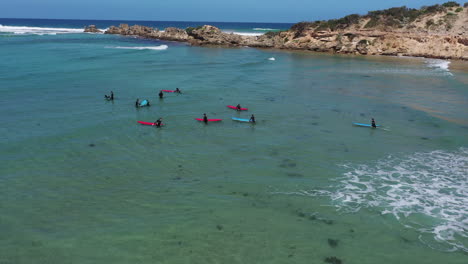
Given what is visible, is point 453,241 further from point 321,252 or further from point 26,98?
point 26,98

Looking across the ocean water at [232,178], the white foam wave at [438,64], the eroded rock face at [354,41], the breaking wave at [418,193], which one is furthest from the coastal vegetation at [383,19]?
the breaking wave at [418,193]

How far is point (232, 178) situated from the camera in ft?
69.5

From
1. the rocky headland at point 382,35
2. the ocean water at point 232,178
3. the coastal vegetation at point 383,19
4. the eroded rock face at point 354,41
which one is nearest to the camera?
the ocean water at point 232,178

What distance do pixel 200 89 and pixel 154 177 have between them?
26.3 m

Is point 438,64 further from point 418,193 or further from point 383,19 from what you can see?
point 418,193

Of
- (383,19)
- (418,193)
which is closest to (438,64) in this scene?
(383,19)

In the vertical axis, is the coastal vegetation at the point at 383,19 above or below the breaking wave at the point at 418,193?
above

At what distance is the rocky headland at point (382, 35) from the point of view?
80.6 meters

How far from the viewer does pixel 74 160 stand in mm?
22922

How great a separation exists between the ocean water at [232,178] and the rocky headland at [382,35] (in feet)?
141

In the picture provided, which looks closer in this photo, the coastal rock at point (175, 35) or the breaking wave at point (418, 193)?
the breaking wave at point (418, 193)

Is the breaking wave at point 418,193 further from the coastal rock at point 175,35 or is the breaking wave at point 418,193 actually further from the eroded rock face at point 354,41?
the coastal rock at point 175,35

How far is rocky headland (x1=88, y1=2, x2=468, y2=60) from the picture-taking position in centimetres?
8056

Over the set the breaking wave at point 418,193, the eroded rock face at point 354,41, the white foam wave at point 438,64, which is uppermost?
the eroded rock face at point 354,41
